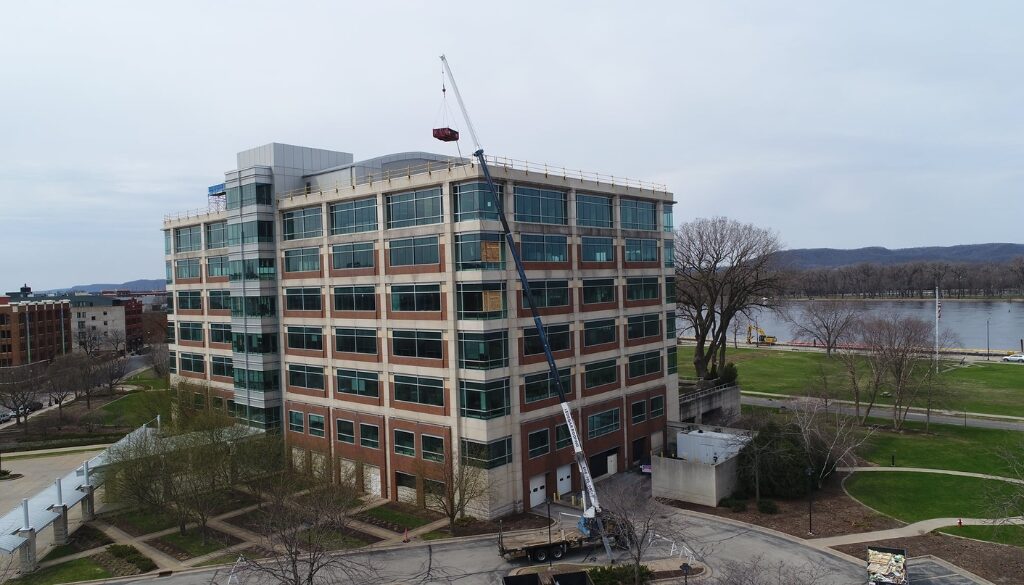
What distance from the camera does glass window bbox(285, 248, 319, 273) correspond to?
47312 mm

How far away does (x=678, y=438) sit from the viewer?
155 feet

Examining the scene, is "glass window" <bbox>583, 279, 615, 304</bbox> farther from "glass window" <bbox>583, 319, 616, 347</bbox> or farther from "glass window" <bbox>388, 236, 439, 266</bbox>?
"glass window" <bbox>388, 236, 439, 266</bbox>

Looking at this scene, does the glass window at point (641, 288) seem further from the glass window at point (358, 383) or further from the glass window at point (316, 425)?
the glass window at point (316, 425)

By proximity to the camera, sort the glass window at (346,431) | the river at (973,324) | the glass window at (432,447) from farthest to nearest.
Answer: the river at (973,324), the glass window at (346,431), the glass window at (432,447)

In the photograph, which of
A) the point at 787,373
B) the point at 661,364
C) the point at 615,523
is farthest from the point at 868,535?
the point at 787,373

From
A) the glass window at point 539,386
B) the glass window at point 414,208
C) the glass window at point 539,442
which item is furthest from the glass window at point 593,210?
the glass window at point 539,442

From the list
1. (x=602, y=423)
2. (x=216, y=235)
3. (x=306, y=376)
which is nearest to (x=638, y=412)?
(x=602, y=423)

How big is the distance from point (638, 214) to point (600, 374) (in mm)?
13359

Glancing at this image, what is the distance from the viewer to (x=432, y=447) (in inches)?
1570

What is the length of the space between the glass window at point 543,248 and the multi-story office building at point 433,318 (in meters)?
0.13

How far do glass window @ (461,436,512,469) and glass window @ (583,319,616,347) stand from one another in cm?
1003

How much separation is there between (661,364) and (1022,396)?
4474cm

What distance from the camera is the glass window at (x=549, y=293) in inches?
1604

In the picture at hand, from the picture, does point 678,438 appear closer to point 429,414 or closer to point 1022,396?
point 429,414
